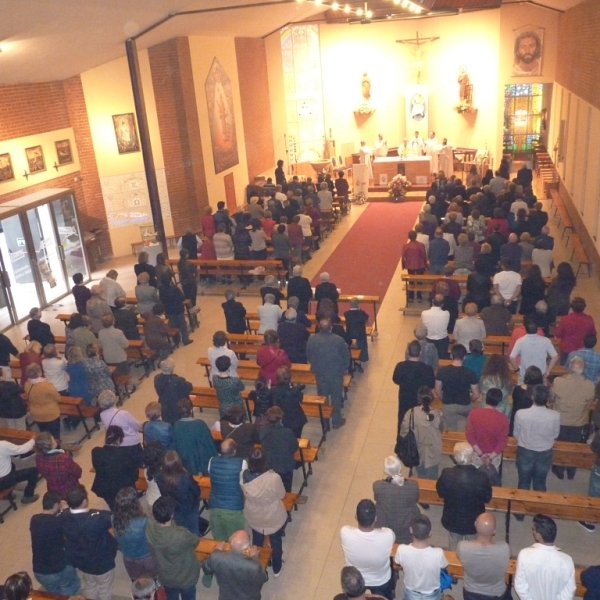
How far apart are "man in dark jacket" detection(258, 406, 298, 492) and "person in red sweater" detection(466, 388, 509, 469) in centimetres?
177

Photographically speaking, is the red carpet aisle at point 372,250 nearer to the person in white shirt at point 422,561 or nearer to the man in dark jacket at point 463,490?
the man in dark jacket at point 463,490

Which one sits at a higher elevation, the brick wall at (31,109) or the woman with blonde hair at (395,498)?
the brick wall at (31,109)

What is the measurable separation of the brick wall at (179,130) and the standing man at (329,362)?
11.3m

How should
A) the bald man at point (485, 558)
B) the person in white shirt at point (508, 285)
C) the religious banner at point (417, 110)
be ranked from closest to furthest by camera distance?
the bald man at point (485, 558) < the person in white shirt at point (508, 285) < the religious banner at point (417, 110)

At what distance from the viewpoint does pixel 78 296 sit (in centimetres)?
1226

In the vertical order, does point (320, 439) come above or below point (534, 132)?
below

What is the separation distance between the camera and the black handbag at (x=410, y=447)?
6.79m

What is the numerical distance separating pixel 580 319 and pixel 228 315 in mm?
5329

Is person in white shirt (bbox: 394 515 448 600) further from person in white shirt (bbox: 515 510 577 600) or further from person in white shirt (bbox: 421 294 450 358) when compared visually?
person in white shirt (bbox: 421 294 450 358)

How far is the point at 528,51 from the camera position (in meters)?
24.3

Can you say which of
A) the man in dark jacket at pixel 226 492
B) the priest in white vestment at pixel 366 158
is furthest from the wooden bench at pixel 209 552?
the priest in white vestment at pixel 366 158

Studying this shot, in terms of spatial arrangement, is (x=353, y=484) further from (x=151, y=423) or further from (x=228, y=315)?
(x=228, y=315)

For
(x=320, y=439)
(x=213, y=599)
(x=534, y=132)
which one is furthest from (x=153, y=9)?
(x=534, y=132)

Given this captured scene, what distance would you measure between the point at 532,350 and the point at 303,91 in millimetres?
21423
